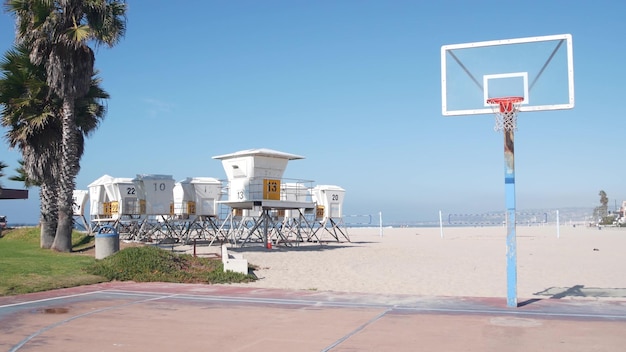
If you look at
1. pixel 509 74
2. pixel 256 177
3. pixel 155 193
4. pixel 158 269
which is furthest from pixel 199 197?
pixel 509 74

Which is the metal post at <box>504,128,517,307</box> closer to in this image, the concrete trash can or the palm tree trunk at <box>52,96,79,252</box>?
the concrete trash can

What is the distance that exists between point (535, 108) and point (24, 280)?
13001mm

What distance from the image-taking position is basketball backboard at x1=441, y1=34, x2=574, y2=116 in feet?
38.8

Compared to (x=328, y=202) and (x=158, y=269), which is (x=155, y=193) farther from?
(x=158, y=269)

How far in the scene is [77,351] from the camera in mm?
8031

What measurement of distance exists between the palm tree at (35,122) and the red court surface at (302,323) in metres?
12.7

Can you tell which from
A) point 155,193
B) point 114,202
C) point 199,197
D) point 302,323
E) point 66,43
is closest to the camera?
point 302,323

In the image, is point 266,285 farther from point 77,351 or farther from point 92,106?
point 92,106

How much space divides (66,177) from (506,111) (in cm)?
1814

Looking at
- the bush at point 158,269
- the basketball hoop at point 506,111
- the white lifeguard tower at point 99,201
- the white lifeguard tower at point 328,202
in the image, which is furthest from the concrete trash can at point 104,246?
the white lifeguard tower at point 328,202

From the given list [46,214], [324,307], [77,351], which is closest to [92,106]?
[46,214]

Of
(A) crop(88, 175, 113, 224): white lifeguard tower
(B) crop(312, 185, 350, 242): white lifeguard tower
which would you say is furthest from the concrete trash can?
(B) crop(312, 185, 350, 242): white lifeguard tower

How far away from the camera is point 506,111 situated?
11898 mm

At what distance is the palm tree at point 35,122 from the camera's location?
80.8ft
